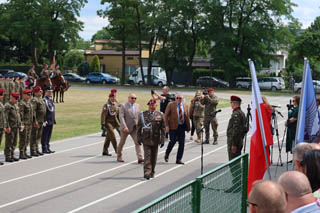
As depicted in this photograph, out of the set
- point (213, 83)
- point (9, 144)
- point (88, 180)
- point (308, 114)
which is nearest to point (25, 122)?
point (9, 144)

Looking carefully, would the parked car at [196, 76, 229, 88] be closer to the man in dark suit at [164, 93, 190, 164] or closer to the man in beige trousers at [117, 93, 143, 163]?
the man in dark suit at [164, 93, 190, 164]

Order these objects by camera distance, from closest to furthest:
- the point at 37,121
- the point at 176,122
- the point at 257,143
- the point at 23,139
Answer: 1. the point at 257,143
2. the point at 176,122
3. the point at 23,139
4. the point at 37,121

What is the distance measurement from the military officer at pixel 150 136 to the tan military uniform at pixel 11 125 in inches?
146

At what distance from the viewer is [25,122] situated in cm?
1419

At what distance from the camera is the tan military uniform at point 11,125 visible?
13.5 m

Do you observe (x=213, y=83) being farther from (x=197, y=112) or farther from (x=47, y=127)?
(x=47, y=127)

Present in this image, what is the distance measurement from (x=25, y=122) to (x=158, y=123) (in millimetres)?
4239

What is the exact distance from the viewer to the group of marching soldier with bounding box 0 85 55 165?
13.5 metres

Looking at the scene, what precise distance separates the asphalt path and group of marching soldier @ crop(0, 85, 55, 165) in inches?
15.7

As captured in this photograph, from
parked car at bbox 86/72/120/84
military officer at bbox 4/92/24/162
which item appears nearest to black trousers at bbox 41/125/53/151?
military officer at bbox 4/92/24/162

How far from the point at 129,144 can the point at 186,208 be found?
12611 mm

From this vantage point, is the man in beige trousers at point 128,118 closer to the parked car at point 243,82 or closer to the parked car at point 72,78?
the parked car at point 243,82

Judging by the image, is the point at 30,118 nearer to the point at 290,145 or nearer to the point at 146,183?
the point at 146,183

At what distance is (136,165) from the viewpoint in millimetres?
13477
